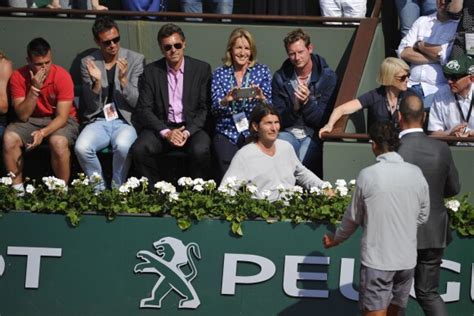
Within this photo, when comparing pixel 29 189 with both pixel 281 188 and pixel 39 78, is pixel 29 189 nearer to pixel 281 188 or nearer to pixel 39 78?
pixel 39 78

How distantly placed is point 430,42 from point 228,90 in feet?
6.72

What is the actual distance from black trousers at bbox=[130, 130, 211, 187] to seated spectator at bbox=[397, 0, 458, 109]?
82.0 inches

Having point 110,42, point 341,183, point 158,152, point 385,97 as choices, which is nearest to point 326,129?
point 385,97

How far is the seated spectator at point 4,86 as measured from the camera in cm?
1150

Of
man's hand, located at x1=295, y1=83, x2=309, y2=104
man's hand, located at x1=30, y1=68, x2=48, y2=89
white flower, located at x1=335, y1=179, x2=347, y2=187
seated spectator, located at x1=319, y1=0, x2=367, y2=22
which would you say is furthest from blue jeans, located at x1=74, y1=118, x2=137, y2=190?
seated spectator, located at x1=319, y1=0, x2=367, y2=22

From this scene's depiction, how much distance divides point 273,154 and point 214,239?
94 centimetres

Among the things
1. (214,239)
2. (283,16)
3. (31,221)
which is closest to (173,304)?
(214,239)

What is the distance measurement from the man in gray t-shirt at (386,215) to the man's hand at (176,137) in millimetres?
2779

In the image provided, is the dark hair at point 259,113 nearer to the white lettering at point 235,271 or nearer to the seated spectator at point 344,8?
the white lettering at point 235,271

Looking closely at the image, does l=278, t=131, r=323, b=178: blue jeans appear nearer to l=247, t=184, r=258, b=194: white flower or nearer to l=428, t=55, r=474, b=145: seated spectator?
l=428, t=55, r=474, b=145: seated spectator

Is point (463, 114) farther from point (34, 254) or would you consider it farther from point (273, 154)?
point (34, 254)

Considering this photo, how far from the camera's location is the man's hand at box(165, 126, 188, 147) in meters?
11.0

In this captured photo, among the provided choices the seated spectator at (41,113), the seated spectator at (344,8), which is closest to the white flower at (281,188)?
the seated spectator at (41,113)

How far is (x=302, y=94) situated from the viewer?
11102mm
